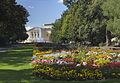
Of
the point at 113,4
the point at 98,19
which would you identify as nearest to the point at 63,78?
the point at 113,4

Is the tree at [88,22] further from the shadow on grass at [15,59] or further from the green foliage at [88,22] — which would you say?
the shadow on grass at [15,59]

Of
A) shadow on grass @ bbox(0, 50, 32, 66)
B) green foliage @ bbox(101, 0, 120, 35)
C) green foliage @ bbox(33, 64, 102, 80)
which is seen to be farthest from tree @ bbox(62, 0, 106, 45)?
green foliage @ bbox(33, 64, 102, 80)

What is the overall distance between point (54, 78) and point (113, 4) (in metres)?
34.9

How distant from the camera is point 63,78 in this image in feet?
55.2

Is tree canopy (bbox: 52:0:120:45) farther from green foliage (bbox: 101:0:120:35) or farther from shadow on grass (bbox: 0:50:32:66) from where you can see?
shadow on grass (bbox: 0:50:32:66)

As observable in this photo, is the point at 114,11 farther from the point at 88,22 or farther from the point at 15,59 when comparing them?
the point at 88,22

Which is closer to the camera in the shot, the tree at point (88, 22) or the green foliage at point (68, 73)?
the green foliage at point (68, 73)

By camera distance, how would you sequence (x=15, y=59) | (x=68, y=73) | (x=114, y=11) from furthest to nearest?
(x=114, y=11), (x=15, y=59), (x=68, y=73)

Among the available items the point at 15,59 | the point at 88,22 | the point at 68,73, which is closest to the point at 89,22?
the point at 88,22

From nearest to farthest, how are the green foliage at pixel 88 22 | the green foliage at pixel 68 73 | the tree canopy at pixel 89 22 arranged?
the green foliage at pixel 68 73, the tree canopy at pixel 89 22, the green foliage at pixel 88 22

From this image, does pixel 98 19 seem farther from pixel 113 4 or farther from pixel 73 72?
pixel 73 72

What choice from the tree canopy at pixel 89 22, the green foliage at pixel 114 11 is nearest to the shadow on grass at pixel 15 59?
the green foliage at pixel 114 11

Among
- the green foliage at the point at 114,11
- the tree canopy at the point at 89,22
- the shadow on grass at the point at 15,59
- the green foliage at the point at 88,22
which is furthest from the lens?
the green foliage at the point at 88,22

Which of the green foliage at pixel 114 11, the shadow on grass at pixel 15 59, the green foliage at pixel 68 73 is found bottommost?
the green foliage at pixel 68 73
